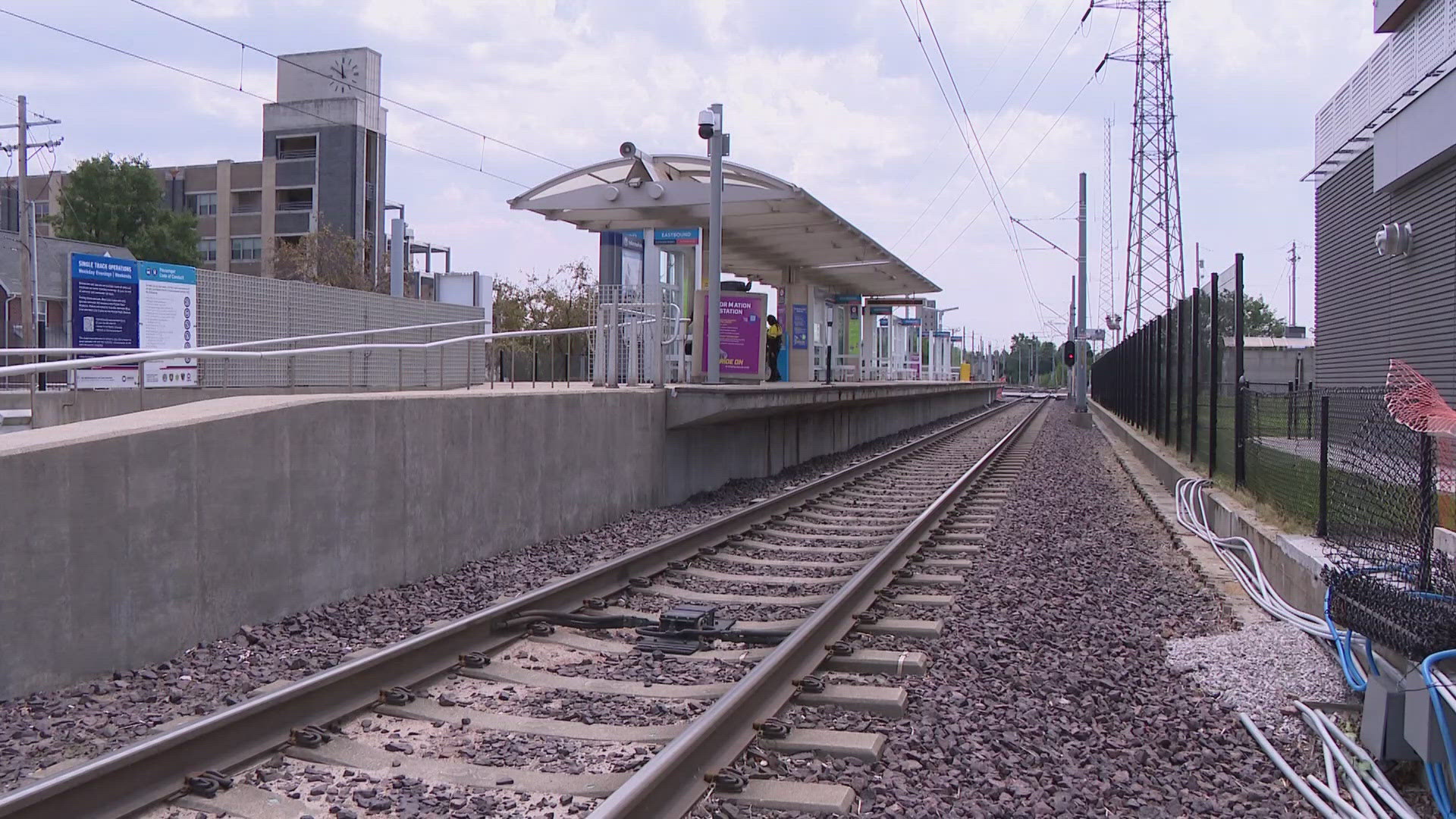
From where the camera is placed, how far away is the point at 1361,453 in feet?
22.5

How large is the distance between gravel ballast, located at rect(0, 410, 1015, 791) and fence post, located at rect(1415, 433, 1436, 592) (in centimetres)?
357

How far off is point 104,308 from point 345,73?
5565 centimetres

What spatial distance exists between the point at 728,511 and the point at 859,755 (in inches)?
328

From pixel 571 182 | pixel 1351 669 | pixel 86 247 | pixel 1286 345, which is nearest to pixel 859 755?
pixel 1351 669

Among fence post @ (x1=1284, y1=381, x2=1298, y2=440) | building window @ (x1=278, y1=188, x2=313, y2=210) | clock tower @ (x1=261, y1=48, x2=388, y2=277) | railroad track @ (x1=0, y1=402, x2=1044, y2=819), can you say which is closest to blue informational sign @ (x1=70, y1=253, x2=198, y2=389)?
railroad track @ (x1=0, y1=402, x2=1044, y2=819)

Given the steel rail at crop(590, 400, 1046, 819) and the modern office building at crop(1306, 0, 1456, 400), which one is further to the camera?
the modern office building at crop(1306, 0, 1456, 400)

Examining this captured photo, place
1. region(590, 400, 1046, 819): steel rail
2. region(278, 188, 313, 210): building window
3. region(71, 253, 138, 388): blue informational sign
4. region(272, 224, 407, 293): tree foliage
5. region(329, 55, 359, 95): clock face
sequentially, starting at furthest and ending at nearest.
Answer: region(278, 188, 313, 210): building window < region(329, 55, 359, 95): clock face < region(272, 224, 407, 293): tree foliage < region(71, 253, 138, 388): blue informational sign < region(590, 400, 1046, 819): steel rail

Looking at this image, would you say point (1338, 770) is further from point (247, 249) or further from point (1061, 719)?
point (247, 249)

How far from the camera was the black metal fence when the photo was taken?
533 centimetres

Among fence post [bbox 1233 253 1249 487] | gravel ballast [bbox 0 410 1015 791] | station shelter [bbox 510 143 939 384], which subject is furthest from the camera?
station shelter [bbox 510 143 939 384]

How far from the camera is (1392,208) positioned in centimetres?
2166

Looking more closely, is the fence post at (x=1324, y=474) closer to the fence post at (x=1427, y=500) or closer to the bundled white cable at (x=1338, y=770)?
the bundled white cable at (x=1338, y=770)

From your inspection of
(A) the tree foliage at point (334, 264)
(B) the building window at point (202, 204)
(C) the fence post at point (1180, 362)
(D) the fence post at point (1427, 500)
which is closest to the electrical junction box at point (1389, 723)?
(D) the fence post at point (1427, 500)

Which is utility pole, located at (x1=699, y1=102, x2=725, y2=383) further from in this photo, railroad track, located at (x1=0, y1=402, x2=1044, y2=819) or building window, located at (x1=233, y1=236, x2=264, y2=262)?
A: building window, located at (x1=233, y1=236, x2=264, y2=262)
